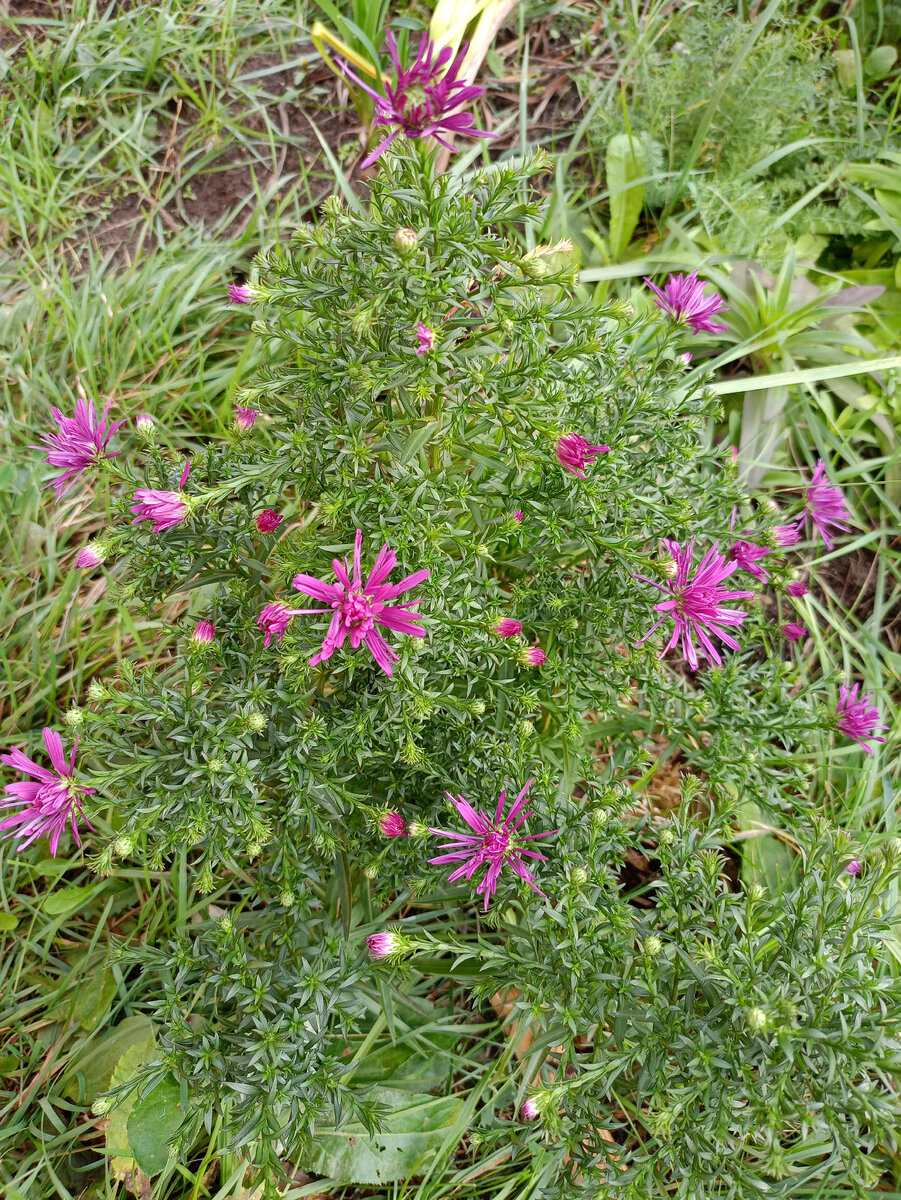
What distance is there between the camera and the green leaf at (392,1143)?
6.52 ft

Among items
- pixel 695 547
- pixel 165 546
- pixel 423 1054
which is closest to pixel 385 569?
pixel 165 546

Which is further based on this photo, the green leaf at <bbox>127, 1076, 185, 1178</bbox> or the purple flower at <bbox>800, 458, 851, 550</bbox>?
the purple flower at <bbox>800, 458, 851, 550</bbox>

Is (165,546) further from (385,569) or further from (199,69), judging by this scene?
(199,69)

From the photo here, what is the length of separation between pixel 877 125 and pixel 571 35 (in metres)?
1.25

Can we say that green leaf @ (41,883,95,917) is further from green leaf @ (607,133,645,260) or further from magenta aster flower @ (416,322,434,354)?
green leaf @ (607,133,645,260)

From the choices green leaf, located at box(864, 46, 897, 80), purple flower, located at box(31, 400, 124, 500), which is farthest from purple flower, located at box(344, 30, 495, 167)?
green leaf, located at box(864, 46, 897, 80)

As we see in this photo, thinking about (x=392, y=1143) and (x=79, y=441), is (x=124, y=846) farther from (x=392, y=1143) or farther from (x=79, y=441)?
(x=392, y=1143)

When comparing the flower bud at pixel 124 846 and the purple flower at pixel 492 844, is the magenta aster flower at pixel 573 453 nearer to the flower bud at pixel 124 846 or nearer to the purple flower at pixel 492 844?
the purple flower at pixel 492 844

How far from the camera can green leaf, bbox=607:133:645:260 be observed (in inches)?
115

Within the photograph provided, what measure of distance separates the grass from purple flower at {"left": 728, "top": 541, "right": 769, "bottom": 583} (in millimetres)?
605

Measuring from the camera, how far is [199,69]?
10.1 feet

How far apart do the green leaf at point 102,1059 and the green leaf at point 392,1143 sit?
1.73ft

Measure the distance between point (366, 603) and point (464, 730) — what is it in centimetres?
48

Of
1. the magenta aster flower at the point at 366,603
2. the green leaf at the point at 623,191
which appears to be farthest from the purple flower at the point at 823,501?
the magenta aster flower at the point at 366,603
